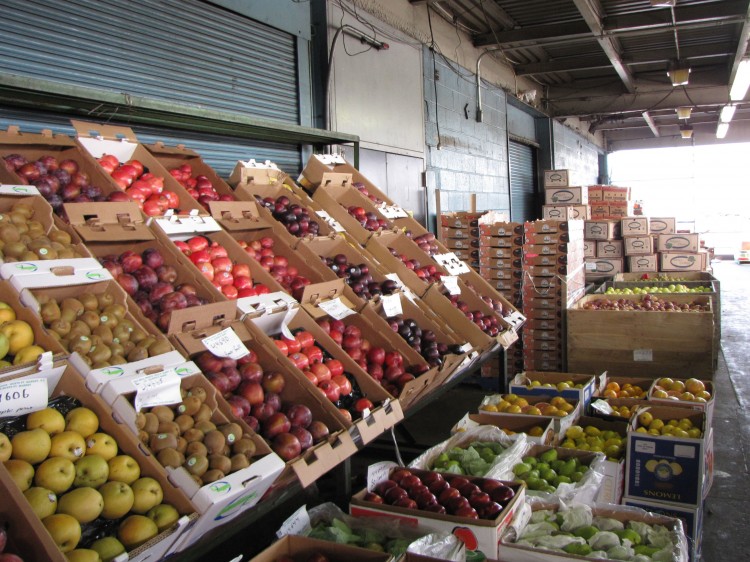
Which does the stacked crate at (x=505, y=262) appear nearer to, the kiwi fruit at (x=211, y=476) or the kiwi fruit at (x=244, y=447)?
the kiwi fruit at (x=244, y=447)

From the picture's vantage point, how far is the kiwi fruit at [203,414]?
2.02 meters

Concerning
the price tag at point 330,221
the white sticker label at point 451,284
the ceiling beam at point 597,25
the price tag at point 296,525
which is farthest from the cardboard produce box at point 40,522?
→ the ceiling beam at point 597,25

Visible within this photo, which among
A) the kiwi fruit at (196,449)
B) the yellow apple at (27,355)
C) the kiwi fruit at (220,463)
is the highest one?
the yellow apple at (27,355)

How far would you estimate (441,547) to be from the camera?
1925mm

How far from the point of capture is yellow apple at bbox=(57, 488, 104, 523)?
154 cm

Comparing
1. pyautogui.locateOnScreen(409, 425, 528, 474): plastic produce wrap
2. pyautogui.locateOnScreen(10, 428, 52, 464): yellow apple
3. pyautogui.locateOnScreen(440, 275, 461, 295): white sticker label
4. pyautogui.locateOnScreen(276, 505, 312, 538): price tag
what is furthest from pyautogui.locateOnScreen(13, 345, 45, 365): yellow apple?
pyautogui.locateOnScreen(440, 275, 461, 295): white sticker label

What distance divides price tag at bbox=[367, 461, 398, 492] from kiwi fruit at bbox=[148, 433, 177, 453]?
80 cm

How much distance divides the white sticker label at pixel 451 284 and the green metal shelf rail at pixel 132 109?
132cm

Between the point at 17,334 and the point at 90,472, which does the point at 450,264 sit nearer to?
the point at 17,334

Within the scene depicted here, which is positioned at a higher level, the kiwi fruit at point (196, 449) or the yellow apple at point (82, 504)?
the kiwi fruit at point (196, 449)

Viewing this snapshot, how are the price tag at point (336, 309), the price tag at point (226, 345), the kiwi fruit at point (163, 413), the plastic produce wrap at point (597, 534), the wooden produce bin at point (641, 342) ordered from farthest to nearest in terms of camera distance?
the wooden produce bin at point (641, 342)
the price tag at point (336, 309)
the price tag at point (226, 345)
the plastic produce wrap at point (597, 534)
the kiwi fruit at point (163, 413)

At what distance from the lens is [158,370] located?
2.01 m

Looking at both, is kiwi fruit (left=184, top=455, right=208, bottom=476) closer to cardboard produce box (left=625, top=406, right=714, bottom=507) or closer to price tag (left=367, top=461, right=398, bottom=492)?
price tag (left=367, top=461, right=398, bottom=492)

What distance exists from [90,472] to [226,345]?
0.77 meters
